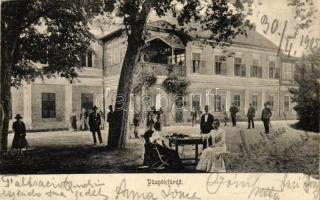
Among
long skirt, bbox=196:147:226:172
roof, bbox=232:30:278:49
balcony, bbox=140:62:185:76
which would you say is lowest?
long skirt, bbox=196:147:226:172

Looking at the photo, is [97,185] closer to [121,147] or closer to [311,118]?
[121,147]

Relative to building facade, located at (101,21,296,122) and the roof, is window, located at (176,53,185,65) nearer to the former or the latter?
building facade, located at (101,21,296,122)

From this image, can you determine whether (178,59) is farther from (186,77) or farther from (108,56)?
(108,56)

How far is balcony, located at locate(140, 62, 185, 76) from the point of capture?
4.45 m

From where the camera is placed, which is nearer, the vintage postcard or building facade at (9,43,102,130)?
the vintage postcard

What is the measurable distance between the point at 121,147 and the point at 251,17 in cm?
206

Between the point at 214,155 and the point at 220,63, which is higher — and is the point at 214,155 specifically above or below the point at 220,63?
below

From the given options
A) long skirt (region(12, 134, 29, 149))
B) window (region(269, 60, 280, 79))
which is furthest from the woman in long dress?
window (region(269, 60, 280, 79))

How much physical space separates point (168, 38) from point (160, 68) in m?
0.36

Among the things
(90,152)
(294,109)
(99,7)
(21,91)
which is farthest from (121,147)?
(294,109)

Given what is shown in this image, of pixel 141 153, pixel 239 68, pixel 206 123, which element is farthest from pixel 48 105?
pixel 239 68

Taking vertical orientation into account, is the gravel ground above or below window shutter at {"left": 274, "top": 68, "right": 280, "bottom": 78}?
below

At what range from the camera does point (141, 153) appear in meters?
4.36

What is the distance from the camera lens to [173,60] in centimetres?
459
